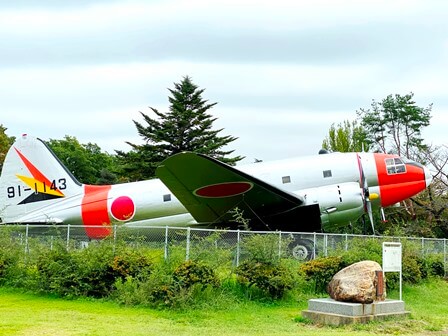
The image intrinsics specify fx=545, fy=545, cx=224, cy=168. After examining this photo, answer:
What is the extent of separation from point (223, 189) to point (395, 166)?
24.5ft

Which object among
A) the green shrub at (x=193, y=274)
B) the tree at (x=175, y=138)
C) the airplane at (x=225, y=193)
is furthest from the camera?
the tree at (x=175, y=138)

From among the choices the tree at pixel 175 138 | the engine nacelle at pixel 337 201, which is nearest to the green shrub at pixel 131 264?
the engine nacelle at pixel 337 201

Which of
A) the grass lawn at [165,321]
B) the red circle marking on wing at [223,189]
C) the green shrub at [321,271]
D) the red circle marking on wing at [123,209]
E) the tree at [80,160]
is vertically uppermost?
the tree at [80,160]

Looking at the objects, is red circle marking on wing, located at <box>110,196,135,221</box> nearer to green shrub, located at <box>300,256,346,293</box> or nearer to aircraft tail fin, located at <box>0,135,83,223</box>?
aircraft tail fin, located at <box>0,135,83,223</box>

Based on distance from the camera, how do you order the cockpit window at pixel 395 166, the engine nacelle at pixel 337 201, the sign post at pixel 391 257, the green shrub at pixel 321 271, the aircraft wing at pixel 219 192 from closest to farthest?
the sign post at pixel 391 257 < the green shrub at pixel 321 271 < the aircraft wing at pixel 219 192 < the engine nacelle at pixel 337 201 < the cockpit window at pixel 395 166

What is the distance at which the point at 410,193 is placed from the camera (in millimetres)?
22031

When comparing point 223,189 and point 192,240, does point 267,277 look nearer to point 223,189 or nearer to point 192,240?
point 192,240

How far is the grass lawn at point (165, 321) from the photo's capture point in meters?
9.98

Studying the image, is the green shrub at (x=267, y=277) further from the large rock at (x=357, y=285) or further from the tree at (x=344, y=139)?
A: the tree at (x=344, y=139)

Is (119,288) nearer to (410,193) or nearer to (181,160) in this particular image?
(181,160)

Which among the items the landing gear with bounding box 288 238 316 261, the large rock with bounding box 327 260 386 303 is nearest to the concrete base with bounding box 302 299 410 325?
the large rock with bounding box 327 260 386 303

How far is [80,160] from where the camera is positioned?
73.2 metres

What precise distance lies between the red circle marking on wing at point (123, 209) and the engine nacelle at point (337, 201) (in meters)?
6.76

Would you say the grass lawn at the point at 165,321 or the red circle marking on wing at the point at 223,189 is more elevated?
the red circle marking on wing at the point at 223,189
